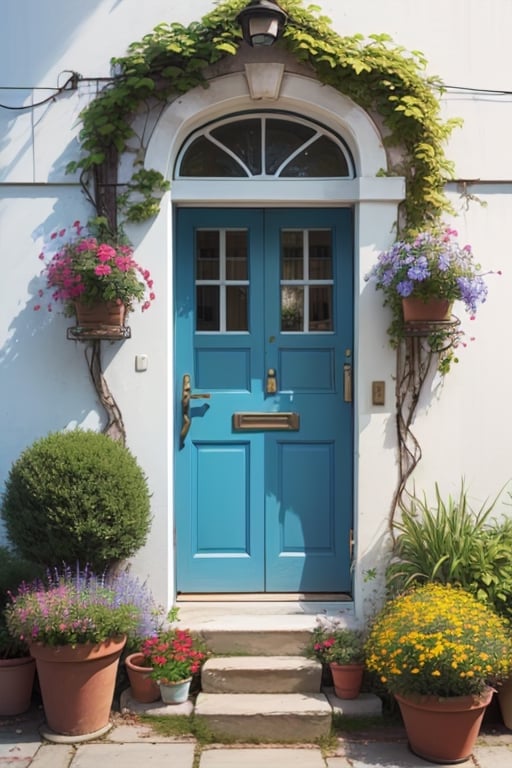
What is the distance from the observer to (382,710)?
174 inches

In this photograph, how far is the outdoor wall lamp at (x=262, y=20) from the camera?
178 inches

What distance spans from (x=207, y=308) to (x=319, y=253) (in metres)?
0.78

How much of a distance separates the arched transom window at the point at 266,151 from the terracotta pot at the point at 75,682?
2.83m

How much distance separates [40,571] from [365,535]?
1.87m

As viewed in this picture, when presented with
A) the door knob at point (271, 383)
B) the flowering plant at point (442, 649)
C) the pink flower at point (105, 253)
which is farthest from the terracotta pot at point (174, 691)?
the pink flower at point (105, 253)

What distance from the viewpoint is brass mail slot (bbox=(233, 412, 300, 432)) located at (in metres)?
5.09

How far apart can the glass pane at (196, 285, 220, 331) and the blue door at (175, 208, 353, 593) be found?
0.11 ft

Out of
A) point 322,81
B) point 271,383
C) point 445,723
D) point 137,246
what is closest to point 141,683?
point 445,723

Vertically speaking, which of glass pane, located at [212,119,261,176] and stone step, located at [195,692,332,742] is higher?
glass pane, located at [212,119,261,176]

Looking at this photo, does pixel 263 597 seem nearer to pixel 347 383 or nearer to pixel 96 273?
pixel 347 383

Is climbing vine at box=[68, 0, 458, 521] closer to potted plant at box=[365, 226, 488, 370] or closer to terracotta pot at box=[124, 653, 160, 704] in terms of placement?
potted plant at box=[365, 226, 488, 370]

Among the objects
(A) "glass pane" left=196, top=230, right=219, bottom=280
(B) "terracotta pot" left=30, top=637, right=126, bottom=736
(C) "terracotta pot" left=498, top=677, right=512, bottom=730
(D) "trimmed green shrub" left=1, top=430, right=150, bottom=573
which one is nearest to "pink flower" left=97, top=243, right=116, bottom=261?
(A) "glass pane" left=196, top=230, right=219, bottom=280

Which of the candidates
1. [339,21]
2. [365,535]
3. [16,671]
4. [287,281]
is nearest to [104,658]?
[16,671]

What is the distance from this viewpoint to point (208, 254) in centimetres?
516
